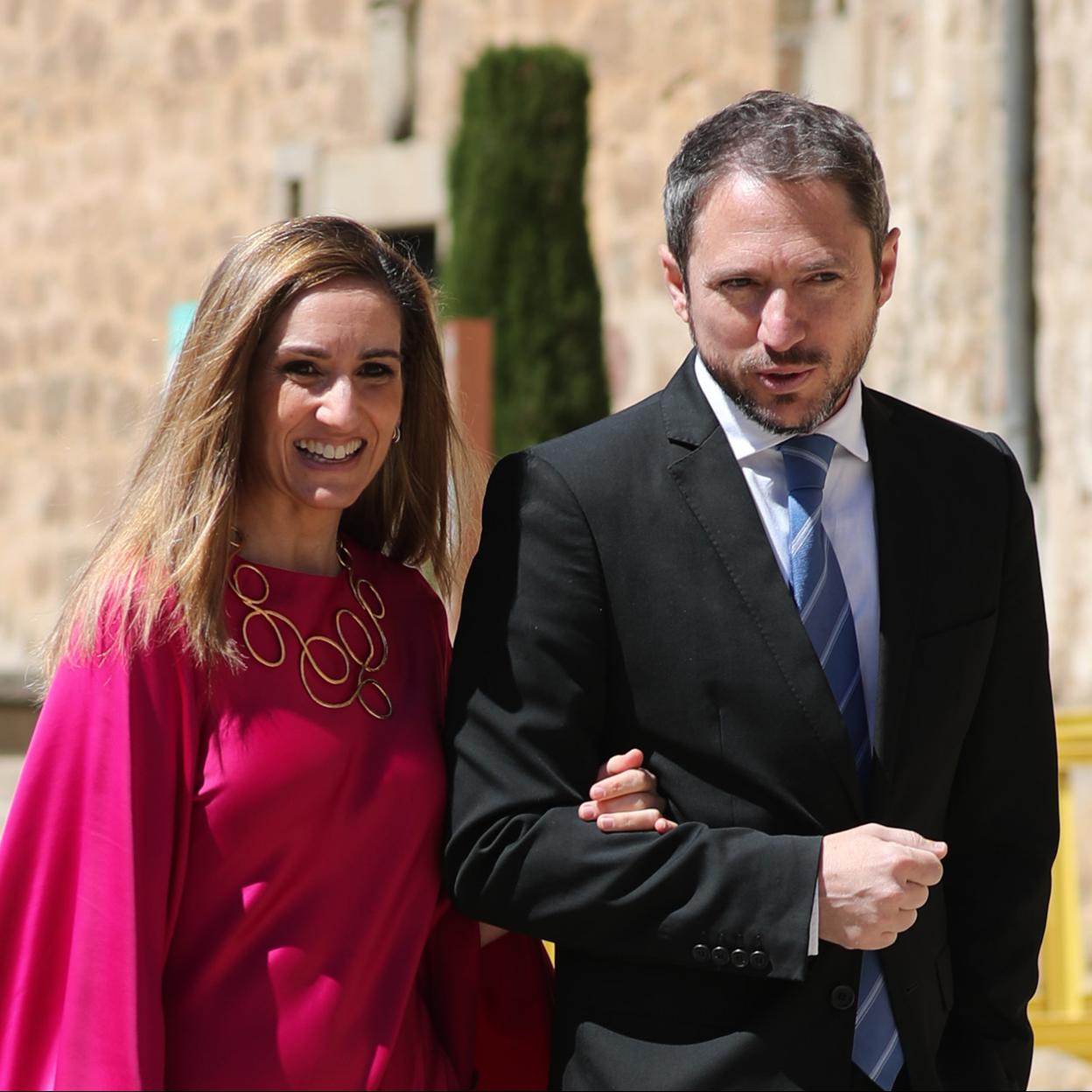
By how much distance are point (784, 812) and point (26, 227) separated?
1103 cm

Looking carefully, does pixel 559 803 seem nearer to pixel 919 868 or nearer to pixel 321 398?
pixel 919 868

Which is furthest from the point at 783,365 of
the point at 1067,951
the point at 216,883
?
the point at 1067,951

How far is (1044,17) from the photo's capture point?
6.61 metres

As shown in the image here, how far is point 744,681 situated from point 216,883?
66 centimetres

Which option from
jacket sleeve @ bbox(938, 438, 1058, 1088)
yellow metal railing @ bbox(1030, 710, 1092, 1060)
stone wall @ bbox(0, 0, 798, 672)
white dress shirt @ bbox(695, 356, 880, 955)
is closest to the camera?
white dress shirt @ bbox(695, 356, 880, 955)

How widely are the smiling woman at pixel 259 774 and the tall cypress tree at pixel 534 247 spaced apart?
703 centimetres

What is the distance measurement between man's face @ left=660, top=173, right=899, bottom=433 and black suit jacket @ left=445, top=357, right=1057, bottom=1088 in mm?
131

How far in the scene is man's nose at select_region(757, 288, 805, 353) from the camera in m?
2.26

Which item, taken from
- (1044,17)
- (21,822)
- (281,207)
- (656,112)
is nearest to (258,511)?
(21,822)

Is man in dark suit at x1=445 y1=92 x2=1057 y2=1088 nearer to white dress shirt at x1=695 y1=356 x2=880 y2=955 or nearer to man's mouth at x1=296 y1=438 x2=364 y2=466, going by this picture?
white dress shirt at x1=695 y1=356 x2=880 y2=955

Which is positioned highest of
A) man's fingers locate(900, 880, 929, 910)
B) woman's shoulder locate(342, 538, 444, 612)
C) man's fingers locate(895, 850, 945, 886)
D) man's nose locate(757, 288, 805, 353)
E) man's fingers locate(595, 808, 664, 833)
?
man's nose locate(757, 288, 805, 353)

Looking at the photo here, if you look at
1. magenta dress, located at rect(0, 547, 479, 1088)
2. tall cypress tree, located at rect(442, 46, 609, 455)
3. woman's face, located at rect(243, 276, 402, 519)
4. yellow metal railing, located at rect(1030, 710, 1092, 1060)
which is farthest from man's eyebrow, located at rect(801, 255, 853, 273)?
tall cypress tree, located at rect(442, 46, 609, 455)

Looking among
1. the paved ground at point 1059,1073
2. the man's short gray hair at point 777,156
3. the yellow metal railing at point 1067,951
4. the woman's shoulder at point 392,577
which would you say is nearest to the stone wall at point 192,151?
the yellow metal railing at point 1067,951

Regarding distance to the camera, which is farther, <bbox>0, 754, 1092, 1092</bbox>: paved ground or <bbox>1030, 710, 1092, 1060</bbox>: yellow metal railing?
<bbox>1030, 710, 1092, 1060</bbox>: yellow metal railing
